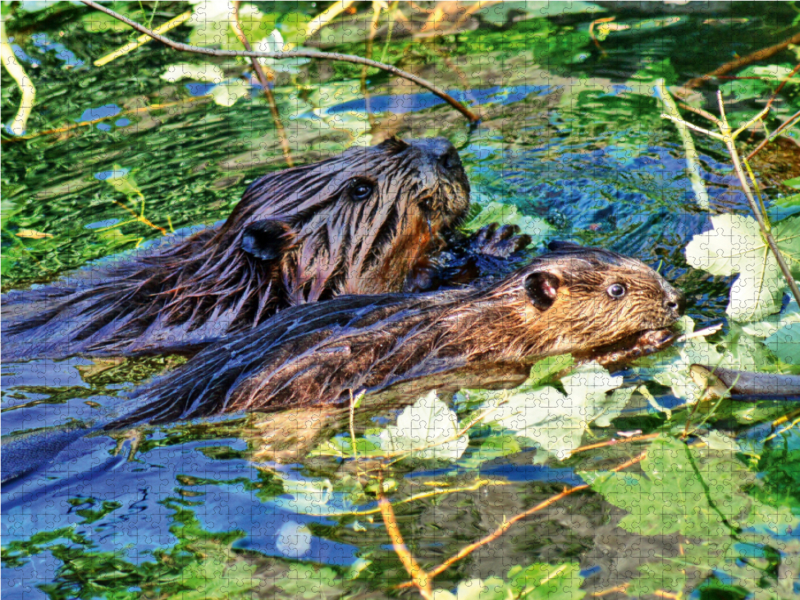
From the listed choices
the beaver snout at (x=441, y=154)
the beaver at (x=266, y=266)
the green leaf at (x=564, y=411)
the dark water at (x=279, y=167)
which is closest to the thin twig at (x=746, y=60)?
the dark water at (x=279, y=167)

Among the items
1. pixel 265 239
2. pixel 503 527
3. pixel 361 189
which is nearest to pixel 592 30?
pixel 361 189

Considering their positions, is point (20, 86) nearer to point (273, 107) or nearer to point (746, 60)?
point (273, 107)

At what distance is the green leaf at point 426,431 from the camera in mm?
2598

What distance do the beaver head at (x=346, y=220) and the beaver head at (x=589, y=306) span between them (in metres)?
0.69

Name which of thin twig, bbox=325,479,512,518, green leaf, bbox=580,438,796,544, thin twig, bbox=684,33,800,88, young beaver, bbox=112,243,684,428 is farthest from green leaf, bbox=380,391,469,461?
thin twig, bbox=684,33,800,88

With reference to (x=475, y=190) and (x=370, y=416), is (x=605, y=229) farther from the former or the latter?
(x=370, y=416)

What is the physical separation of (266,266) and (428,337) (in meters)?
0.94

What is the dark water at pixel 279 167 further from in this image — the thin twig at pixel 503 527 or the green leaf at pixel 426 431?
the green leaf at pixel 426 431

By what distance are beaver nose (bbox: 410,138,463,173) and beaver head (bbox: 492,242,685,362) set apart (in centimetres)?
86

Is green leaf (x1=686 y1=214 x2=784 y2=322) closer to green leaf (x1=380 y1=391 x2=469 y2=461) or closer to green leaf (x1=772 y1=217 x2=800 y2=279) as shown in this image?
green leaf (x1=772 y1=217 x2=800 y2=279)

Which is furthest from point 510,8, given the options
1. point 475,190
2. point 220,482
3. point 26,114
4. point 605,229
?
point 220,482

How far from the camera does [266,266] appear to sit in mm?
4109

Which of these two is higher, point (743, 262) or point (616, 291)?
point (743, 262)

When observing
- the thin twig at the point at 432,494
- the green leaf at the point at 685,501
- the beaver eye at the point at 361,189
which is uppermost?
the beaver eye at the point at 361,189
